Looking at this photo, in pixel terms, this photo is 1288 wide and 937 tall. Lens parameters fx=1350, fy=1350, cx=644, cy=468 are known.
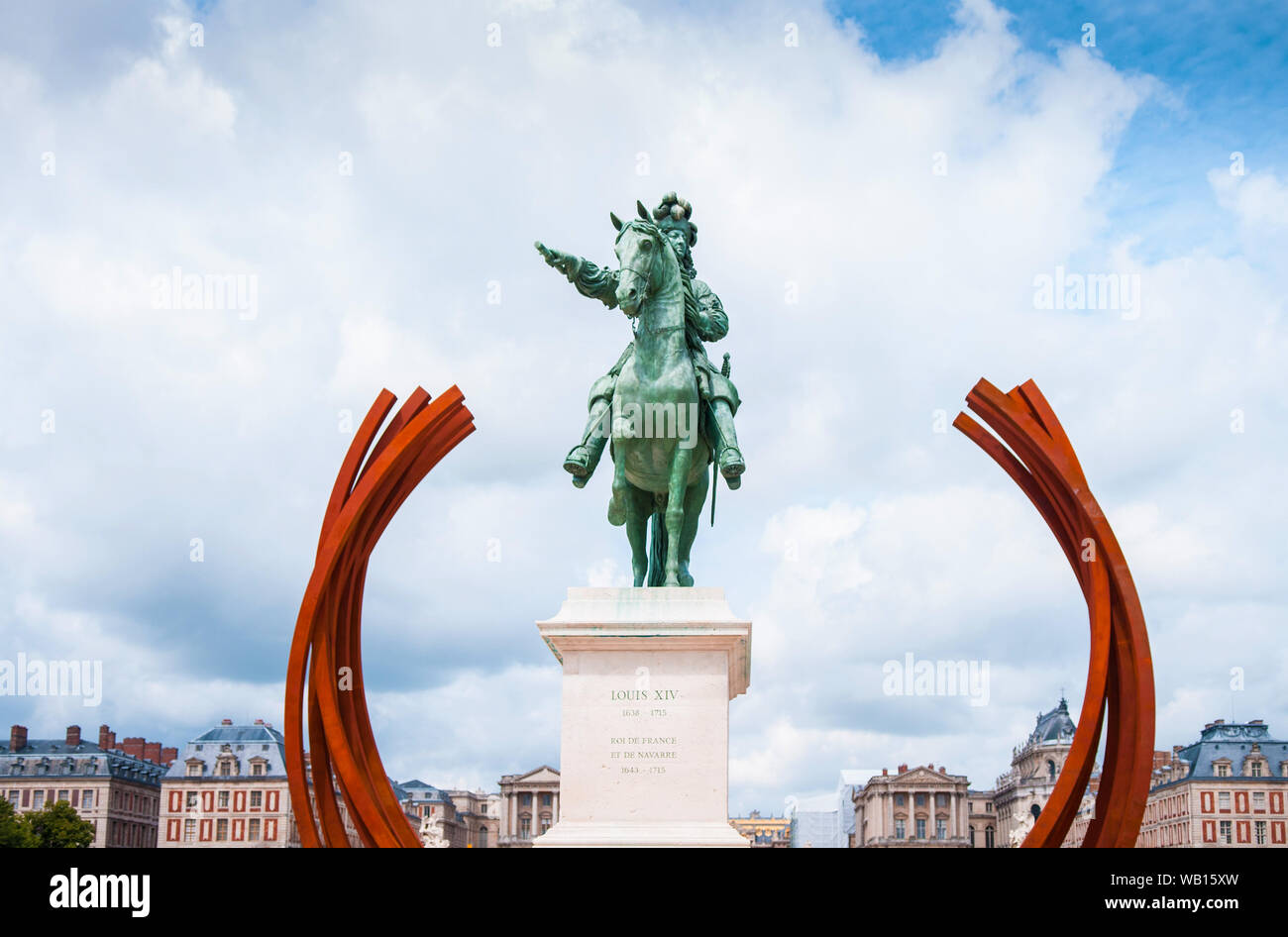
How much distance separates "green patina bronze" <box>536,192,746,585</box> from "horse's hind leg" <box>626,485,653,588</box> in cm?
1

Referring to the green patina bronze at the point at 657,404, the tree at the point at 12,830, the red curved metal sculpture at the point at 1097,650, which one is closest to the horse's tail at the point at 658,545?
the green patina bronze at the point at 657,404

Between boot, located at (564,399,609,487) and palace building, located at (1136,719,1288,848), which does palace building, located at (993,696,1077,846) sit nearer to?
palace building, located at (1136,719,1288,848)

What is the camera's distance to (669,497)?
15516 mm

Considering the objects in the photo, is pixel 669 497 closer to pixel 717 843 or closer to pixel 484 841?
pixel 717 843

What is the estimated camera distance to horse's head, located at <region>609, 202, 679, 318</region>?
15.0 metres

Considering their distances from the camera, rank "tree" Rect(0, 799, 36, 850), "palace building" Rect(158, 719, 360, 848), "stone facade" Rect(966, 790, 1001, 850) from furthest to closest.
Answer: "stone facade" Rect(966, 790, 1001, 850) → "palace building" Rect(158, 719, 360, 848) → "tree" Rect(0, 799, 36, 850)

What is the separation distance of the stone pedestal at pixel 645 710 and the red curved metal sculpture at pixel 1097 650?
349cm

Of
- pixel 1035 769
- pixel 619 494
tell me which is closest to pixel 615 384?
pixel 619 494

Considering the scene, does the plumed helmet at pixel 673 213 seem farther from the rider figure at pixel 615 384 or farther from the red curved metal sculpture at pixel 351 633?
the red curved metal sculpture at pixel 351 633

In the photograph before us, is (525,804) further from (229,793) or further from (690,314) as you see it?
(690,314)

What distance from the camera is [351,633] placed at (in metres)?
15.3

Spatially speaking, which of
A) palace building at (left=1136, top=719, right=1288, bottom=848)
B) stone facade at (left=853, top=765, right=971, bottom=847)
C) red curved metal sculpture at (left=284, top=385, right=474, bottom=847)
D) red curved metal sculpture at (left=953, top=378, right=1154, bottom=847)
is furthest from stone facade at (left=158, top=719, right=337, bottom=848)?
red curved metal sculpture at (left=953, top=378, right=1154, bottom=847)
